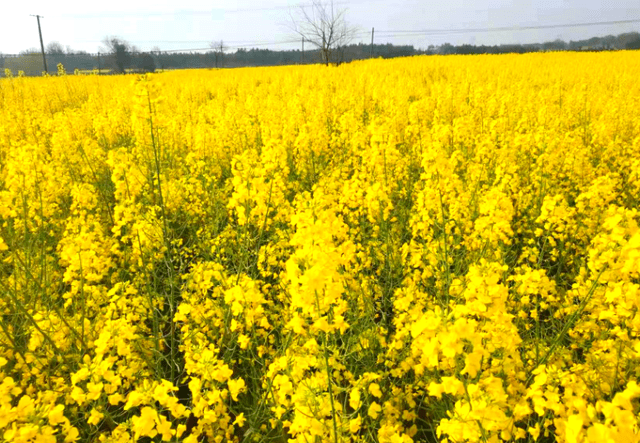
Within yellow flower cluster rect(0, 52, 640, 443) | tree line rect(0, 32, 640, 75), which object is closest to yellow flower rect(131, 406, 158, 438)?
yellow flower cluster rect(0, 52, 640, 443)

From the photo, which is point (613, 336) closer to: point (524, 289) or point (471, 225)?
point (524, 289)

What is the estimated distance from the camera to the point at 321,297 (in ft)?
5.46

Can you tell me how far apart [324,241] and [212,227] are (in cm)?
225

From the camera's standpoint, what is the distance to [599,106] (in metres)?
6.99

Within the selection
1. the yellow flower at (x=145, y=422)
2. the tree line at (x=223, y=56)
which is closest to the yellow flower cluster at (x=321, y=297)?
the yellow flower at (x=145, y=422)

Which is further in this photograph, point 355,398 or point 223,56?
point 223,56

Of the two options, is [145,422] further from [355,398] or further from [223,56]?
[223,56]

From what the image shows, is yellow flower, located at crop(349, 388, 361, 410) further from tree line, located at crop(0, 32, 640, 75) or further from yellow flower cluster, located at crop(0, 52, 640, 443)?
tree line, located at crop(0, 32, 640, 75)

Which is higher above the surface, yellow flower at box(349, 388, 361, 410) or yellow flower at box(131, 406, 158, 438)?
yellow flower at box(131, 406, 158, 438)

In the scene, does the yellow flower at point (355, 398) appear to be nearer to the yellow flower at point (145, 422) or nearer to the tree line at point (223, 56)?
the yellow flower at point (145, 422)

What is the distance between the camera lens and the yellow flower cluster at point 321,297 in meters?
1.53

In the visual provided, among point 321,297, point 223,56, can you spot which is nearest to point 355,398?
point 321,297

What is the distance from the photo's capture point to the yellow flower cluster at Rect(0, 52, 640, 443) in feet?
5.02

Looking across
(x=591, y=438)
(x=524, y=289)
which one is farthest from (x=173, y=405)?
(x=524, y=289)
